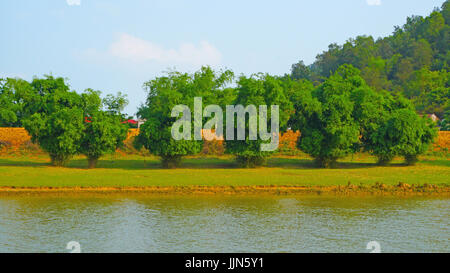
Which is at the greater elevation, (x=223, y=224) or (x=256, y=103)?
(x=256, y=103)

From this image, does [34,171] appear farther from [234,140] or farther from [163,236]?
[163,236]

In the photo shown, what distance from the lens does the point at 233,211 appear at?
25625 millimetres

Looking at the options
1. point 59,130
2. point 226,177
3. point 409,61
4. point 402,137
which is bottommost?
point 226,177

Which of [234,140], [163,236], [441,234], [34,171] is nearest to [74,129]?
[34,171]

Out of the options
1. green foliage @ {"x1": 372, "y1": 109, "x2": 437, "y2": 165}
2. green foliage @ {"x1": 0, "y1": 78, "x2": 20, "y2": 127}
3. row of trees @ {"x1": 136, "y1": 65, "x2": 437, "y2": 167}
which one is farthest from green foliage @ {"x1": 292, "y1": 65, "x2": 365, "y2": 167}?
green foliage @ {"x1": 0, "y1": 78, "x2": 20, "y2": 127}

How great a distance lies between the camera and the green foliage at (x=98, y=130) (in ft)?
129

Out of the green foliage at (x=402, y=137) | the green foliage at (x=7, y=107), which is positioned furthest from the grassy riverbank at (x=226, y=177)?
the green foliage at (x=7, y=107)

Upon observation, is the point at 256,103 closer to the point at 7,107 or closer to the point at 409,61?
the point at 7,107

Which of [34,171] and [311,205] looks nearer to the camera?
[311,205]

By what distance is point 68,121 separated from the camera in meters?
39.2

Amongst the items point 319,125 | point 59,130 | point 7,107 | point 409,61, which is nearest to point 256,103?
point 319,125

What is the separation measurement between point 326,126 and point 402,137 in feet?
18.2

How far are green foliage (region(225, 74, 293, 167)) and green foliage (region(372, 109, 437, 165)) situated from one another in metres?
7.08
